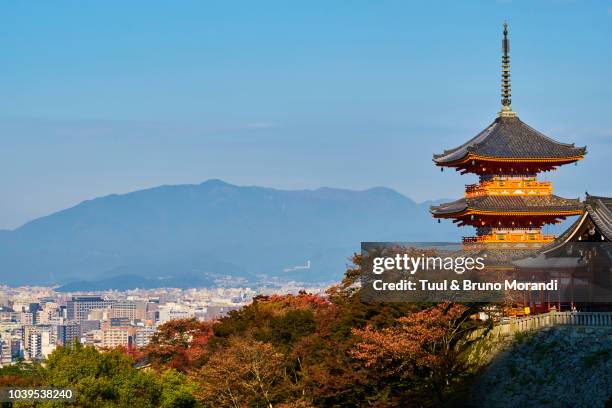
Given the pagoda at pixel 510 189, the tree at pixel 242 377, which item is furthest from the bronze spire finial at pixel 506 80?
the tree at pixel 242 377

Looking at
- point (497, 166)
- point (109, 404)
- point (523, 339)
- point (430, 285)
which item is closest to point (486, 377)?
point (523, 339)

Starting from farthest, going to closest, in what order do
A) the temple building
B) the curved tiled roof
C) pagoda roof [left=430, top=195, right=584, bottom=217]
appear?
pagoda roof [left=430, top=195, right=584, bottom=217]
the temple building
the curved tiled roof

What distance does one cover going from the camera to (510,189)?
4331 cm

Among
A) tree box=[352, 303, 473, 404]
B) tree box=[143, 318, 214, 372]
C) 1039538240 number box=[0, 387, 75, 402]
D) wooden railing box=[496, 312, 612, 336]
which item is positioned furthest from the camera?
tree box=[143, 318, 214, 372]

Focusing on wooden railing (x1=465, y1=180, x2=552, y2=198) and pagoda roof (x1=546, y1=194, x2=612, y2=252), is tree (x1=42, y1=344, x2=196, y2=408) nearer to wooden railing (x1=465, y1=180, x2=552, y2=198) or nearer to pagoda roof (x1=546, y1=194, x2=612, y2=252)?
pagoda roof (x1=546, y1=194, x2=612, y2=252)

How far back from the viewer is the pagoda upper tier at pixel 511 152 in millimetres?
42688

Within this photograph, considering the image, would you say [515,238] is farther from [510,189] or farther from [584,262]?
[584,262]

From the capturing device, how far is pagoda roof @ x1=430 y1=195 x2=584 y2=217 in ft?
138

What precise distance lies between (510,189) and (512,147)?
1.34 m

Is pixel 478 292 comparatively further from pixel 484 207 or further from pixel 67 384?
pixel 67 384

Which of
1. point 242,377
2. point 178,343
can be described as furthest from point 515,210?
point 178,343

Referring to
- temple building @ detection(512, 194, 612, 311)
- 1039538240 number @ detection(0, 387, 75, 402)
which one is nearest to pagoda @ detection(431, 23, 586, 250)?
temple building @ detection(512, 194, 612, 311)

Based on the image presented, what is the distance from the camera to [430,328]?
110ft

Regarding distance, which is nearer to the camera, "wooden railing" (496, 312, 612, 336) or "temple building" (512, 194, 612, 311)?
"wooden railing" (496, 312, 612, 336)
